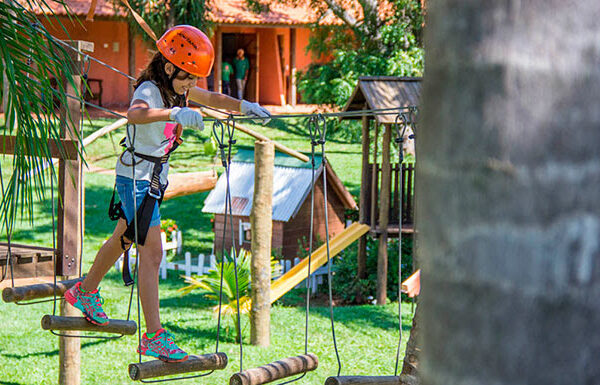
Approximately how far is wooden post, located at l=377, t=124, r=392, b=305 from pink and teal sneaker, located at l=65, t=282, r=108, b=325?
692 centimetres

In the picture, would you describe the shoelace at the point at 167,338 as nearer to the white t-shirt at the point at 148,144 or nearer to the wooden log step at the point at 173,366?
the wooden log step at the point at 173,366

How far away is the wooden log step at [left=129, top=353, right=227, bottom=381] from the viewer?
3670mm

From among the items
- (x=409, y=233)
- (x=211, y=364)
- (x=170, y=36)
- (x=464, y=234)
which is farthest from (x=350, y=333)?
(x=464, y=234)

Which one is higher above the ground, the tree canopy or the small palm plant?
the tree canopy

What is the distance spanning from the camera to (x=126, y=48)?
921 inches

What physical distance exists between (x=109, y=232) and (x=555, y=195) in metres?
13.9

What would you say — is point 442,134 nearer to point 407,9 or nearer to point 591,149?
point 591,149

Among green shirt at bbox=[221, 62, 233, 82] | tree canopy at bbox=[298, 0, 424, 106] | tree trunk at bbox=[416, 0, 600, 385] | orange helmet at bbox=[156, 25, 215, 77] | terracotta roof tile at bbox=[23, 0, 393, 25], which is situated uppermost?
terracotta roof tile at bbox=[23, 0, 393, 25]

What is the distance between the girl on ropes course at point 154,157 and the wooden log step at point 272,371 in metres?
0.33

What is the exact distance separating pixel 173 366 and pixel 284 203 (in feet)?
27.9

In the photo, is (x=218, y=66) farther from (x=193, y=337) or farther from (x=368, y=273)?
(x=193, y=337)

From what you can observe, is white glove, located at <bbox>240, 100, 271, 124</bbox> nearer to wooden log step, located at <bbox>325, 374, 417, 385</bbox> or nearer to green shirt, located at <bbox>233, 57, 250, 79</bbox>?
wooden log step, located at <bbox>325, 374, 417, 385</bbox>

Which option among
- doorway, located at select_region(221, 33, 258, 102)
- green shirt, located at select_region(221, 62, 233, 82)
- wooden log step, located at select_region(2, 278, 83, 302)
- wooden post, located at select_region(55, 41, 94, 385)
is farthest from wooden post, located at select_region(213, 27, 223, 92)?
wooden log step, located at select_region(2, 278, 83, 302)

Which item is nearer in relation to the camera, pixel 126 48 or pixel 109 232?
pixel 109 232
